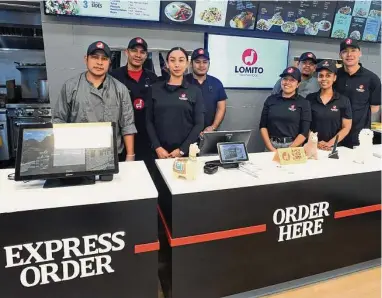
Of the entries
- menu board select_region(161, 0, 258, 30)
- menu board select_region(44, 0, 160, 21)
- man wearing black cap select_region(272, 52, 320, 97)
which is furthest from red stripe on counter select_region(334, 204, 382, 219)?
menu board select_region(44, 0, 160, 21)

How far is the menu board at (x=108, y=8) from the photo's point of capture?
8.67 feet

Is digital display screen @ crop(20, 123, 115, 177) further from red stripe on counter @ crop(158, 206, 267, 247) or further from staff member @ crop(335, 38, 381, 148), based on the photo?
staff member @ crop(335, 38, 381, 148)

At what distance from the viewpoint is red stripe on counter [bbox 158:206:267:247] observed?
63.2 inches

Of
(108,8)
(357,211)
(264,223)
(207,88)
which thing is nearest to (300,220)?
(264,223)

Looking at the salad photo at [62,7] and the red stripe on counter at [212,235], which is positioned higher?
the salad photo at [62,7]

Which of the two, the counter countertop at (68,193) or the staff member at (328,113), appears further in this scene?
the staff member at (328,113)

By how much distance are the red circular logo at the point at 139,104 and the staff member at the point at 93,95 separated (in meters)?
0.34

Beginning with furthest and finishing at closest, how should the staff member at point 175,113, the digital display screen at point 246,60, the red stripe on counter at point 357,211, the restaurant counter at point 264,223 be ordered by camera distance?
the digital display screen at point 246,60 → the staff member at point 175,113 → the red stripe on counter at point 357,211 → the restaurant counter at point 264,223

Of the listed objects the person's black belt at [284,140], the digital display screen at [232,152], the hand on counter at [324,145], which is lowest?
the hand on counter at [324,145]

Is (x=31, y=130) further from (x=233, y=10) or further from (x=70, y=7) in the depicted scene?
(x=233, y=10)

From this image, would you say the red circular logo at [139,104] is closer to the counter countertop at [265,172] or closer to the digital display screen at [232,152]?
the counter countertop at [265,172]

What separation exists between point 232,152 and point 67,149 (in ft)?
3.18

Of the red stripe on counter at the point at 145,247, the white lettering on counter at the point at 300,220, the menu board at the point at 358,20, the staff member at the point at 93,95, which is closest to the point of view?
the red stripe on counter at the point at 145,247

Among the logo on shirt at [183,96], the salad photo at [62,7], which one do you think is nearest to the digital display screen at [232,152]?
the logo on shirt at [183,96]
